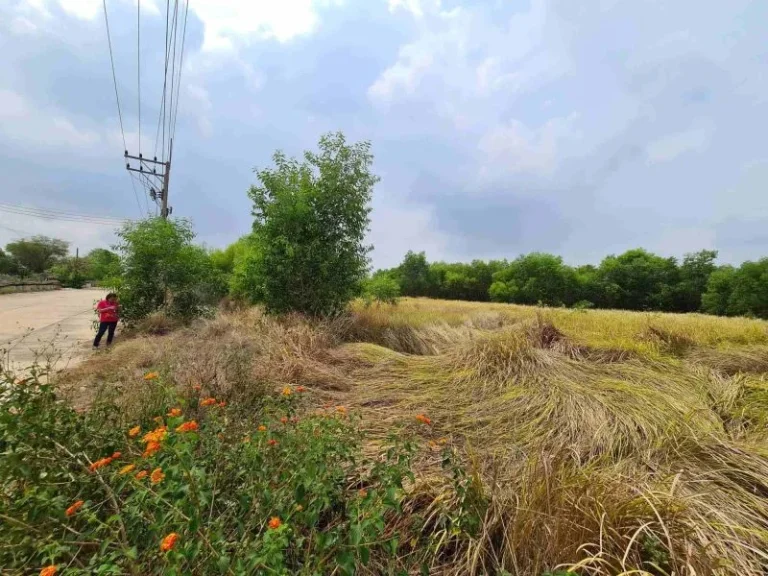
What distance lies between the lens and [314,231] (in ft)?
22.8

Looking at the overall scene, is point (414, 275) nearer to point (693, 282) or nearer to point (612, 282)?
point (612, 282)

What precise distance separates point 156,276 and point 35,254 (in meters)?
68.6

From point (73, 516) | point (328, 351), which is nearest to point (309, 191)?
point (328, 351)

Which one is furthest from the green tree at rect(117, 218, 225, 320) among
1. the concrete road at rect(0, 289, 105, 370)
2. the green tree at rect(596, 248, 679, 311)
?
the green tree at rect(596, 248, 679, 311)

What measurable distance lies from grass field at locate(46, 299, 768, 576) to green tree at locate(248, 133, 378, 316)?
799mm

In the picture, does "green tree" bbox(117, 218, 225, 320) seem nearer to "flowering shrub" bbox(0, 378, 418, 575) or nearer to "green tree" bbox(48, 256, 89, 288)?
"flowering shrub" bbox(0, 378, 418, 575)

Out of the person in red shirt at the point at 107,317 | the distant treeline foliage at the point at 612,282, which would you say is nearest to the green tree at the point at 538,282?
the distant treeline foliage at the point at 612,282

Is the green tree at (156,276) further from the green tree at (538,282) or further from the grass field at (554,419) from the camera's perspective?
the green tree at (538,282)

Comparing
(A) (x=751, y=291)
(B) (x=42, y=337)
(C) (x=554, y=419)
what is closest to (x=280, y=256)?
(C) (x=554, y=419)

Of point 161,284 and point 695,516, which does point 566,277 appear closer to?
point 161,284

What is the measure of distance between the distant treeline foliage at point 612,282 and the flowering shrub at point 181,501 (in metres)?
27.5

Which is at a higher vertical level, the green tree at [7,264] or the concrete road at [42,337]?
the green tree at [7,264]

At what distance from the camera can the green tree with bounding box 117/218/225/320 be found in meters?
8.57

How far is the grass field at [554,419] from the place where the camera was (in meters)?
1.54
